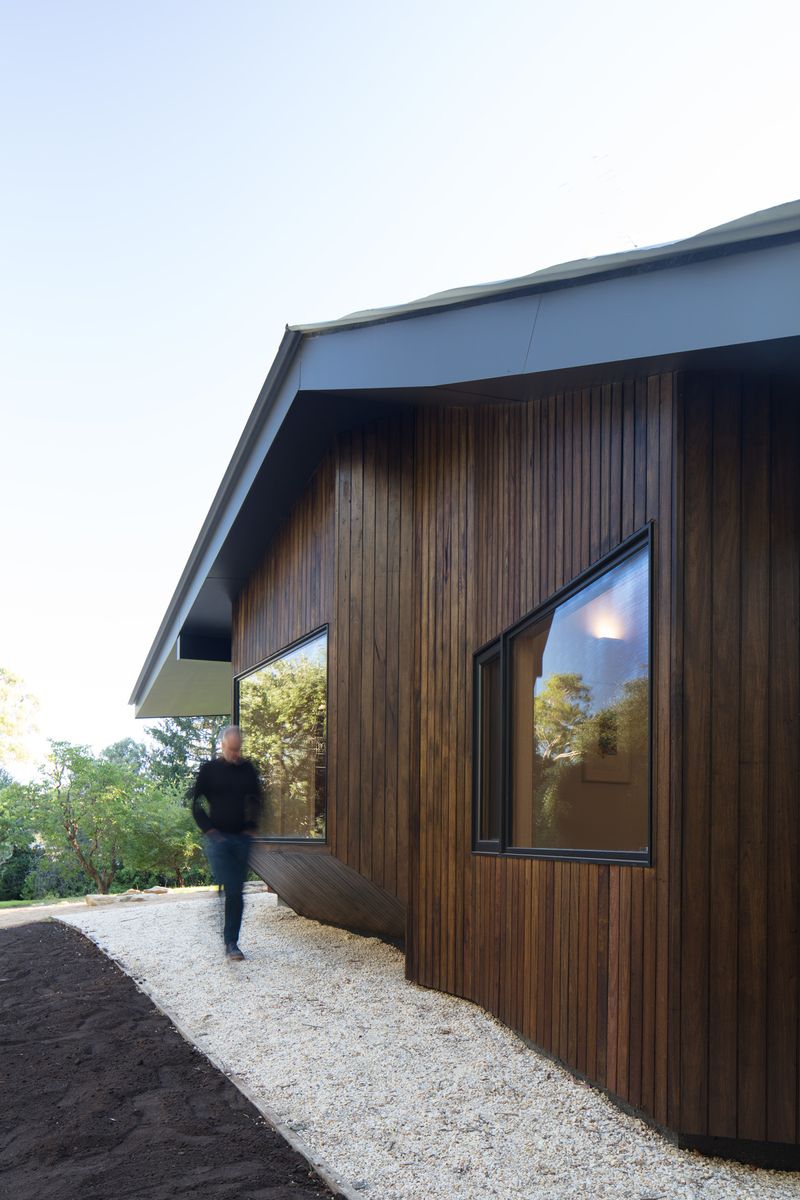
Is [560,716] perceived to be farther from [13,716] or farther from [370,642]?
[13,716]

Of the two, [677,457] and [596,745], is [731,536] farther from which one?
[596,745]

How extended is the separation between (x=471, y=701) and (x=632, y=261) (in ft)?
9.88

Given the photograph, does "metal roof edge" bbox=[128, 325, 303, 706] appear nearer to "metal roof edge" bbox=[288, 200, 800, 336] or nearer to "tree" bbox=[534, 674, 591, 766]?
"metal roof edge" bbox=[288, 200, 800, 336]

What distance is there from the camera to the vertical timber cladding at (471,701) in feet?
13.1

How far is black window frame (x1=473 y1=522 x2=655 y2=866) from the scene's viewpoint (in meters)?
4.11

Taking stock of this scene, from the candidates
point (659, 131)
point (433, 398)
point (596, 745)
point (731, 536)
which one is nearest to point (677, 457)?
point (731, 536)

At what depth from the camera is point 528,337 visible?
4.67m

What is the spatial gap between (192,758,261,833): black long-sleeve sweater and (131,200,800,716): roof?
2422mm

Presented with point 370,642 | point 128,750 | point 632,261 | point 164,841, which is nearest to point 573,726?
point 632,261

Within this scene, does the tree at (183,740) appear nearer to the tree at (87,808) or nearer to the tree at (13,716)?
the tree at (13,716)

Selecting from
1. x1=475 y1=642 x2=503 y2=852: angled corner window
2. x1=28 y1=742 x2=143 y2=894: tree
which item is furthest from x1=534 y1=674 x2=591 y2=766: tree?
x1=28 y1=742 x2=143 y2=894: tree

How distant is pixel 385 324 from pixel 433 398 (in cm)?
48

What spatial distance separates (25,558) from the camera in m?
60.2

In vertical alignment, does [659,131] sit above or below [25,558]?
above
